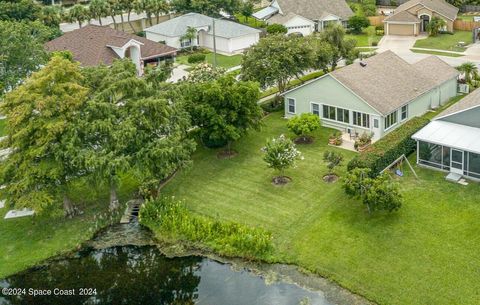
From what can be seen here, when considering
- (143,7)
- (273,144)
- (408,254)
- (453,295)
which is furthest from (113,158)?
(143,7)

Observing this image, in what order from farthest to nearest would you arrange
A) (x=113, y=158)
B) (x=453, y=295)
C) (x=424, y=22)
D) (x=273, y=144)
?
1. (x=424, y=22)
2. (x=273, y=144)
3. (x=113, y=158)
4. (x=453, y=295)

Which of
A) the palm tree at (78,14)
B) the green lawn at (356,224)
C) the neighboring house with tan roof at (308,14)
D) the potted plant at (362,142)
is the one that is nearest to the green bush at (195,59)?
the neighboring house with tan roof at (308,14)

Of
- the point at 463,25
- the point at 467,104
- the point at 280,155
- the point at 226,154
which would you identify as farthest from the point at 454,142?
the point at 463,25

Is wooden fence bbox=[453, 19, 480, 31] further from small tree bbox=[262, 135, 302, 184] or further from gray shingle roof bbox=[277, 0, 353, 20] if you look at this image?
small tree bbox=[262, 135, 302, 184]

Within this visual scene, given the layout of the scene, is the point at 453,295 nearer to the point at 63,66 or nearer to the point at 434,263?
the point at 434,263

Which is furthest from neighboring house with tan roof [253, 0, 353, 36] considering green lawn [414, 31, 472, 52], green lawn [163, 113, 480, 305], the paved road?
green lawn [163, 113, 480, 305]

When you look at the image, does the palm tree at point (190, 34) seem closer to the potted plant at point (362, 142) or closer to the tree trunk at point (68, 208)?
the potted plant at point (362, 142)
